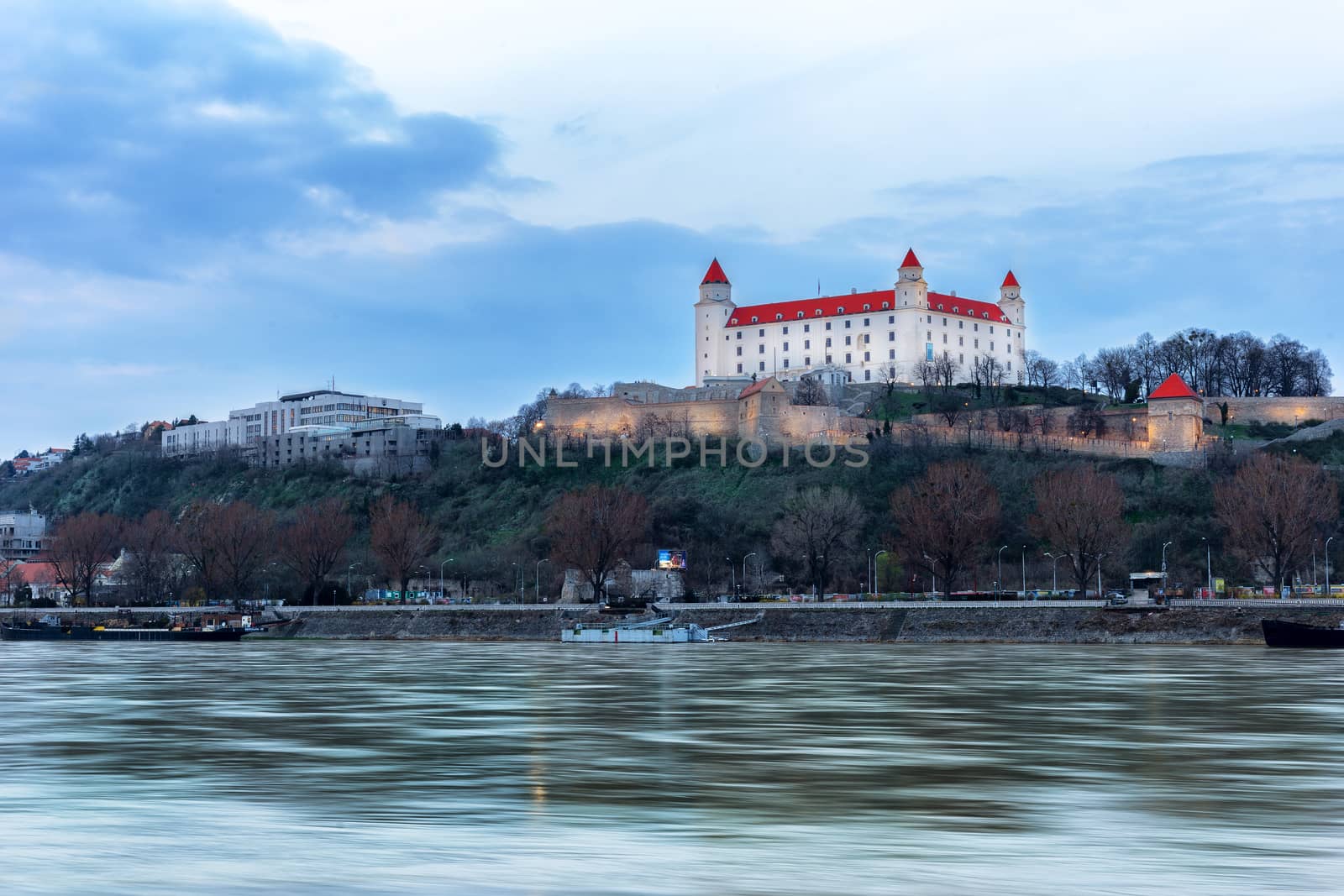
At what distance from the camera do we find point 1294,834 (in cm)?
1616

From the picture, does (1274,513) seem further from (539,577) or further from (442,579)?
(442,579)

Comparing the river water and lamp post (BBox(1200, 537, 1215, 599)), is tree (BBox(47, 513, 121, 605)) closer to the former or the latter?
the river water

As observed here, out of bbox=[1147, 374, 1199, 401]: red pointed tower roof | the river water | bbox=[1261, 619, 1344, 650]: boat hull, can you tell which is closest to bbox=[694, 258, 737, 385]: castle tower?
bbox=[1147, 374, 1199, 401]: red pointed tower roof

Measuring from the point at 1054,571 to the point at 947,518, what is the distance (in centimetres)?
893

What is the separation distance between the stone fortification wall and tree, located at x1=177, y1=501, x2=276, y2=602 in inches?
3313

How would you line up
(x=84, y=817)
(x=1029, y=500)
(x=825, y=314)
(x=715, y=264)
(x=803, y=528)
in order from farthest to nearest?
(x=715, y=264)
(x=825, y=314)
(x=1029, y=500)
(x=803, y=528)
(x=84, y=817)

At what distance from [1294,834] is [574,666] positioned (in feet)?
121

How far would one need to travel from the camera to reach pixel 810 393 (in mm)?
142500

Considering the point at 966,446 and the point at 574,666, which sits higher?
the point at 966,446

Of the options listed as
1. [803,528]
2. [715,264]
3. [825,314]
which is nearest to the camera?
[803,528]

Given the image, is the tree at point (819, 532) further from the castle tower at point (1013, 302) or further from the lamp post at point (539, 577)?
the castle tower at point (1013, 302)

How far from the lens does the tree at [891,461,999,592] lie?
82438 millimetres

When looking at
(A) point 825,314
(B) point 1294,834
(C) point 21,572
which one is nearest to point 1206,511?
(A) point 825,314

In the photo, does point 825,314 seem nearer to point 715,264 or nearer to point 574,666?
point 715,264
